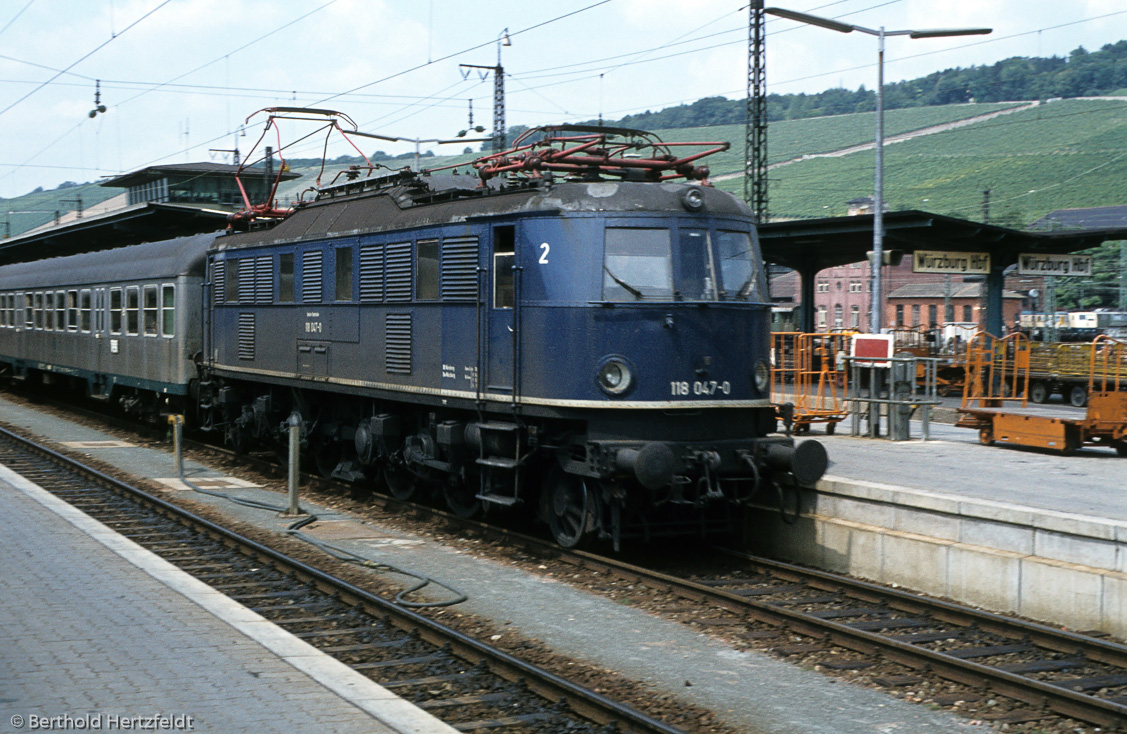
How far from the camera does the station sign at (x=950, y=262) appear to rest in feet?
85.5

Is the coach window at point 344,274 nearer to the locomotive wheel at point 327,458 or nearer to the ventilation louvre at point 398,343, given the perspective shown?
the ventilation louvre at point 398,343

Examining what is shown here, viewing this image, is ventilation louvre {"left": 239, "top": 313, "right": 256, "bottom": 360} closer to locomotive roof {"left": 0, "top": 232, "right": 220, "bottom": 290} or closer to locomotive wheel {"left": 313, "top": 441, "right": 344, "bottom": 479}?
locomotive wheel {"left": 313, "top": 441, "right": 344, "bottom": 479}

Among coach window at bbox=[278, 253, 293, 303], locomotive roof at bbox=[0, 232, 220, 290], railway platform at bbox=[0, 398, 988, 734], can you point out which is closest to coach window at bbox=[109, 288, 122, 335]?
locomotive roof at bbox=[0, 232, 220, 290]

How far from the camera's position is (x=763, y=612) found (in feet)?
29.8

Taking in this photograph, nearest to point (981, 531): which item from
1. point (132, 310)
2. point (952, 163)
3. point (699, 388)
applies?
point (699, 388)

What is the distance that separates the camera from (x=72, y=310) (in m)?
27.0

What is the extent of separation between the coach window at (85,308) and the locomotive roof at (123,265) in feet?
0.98

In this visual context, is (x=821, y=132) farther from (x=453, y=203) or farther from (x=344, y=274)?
(x=453, y=203)

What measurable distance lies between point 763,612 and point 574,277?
349cm

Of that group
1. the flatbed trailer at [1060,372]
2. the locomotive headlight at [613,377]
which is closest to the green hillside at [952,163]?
the flatbed trailer at [1060,372]

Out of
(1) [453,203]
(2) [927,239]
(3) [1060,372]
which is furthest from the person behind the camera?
(3) [1060,372]

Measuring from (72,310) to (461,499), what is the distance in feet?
57.7

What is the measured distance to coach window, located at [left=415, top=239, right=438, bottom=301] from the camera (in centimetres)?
1233

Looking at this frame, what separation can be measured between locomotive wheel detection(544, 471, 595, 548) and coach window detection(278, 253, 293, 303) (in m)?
5.84
